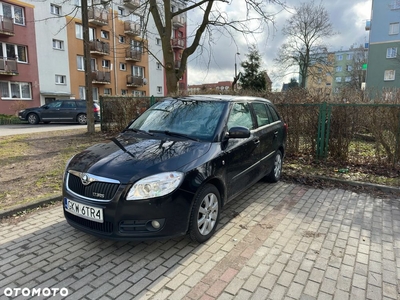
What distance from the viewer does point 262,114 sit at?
5.12m

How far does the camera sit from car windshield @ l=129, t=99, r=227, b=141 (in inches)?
151

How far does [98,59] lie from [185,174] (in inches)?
1248

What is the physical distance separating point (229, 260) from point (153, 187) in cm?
115

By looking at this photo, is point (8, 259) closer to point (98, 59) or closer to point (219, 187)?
point (219, 187)

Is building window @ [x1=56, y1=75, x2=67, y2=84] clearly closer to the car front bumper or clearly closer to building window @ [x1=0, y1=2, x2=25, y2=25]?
building window @ [x1=0, y1=2, x2=25, y2=25]

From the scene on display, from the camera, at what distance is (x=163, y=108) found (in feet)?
14.8

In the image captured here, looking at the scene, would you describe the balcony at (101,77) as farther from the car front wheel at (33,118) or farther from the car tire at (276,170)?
the car tire at (276,170)

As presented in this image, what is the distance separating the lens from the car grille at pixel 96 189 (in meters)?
2.85

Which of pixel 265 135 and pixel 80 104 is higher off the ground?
pixel 80 104

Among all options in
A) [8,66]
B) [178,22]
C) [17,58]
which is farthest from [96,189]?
[178,22]

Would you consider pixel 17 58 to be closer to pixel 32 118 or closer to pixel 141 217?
pixel 32 118

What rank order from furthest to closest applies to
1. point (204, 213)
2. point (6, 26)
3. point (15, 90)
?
point (15, 90), point (6, 26), point (204, 213)

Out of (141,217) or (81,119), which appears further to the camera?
(81,119)

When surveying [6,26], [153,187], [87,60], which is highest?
[6,26]
